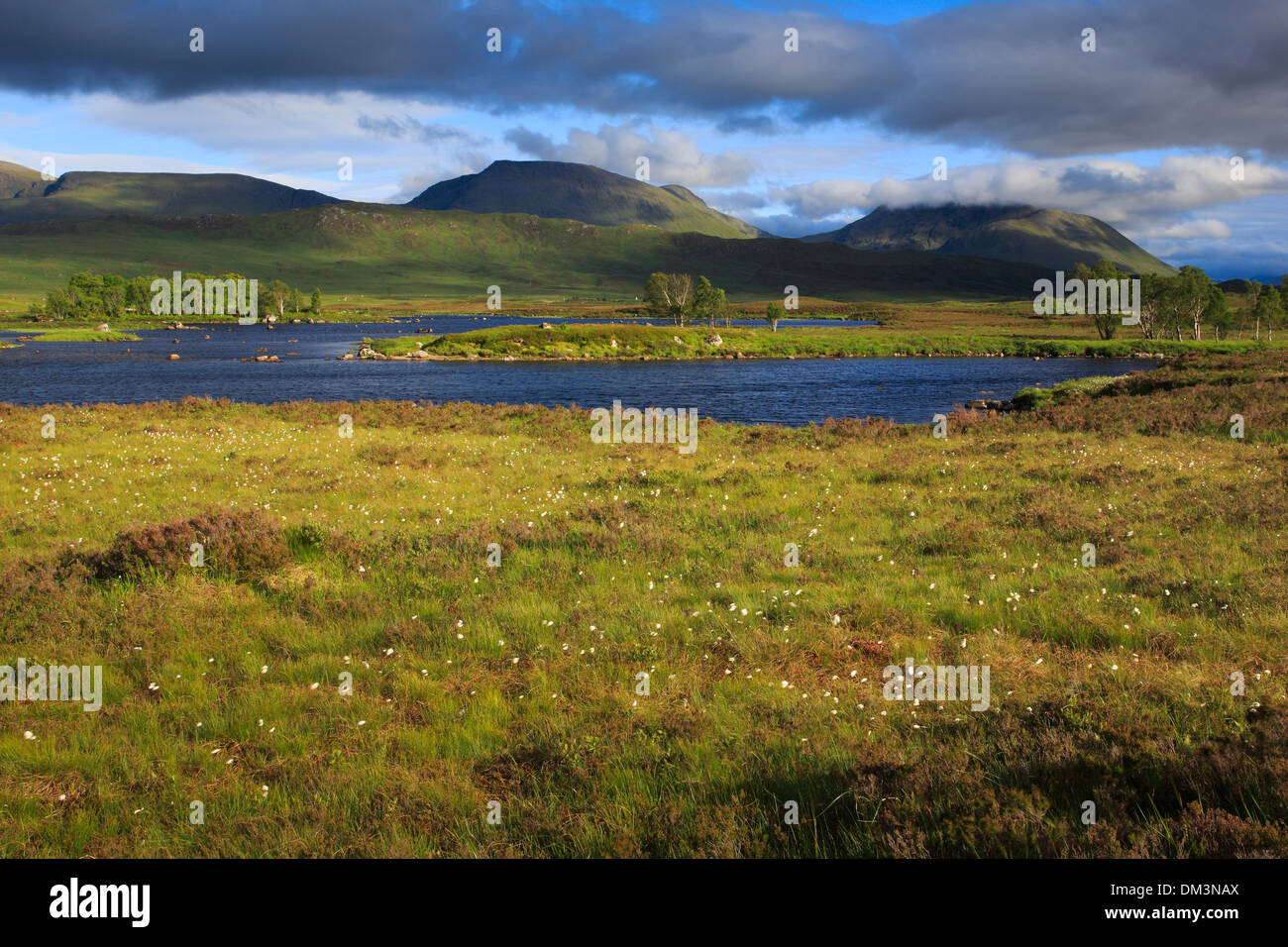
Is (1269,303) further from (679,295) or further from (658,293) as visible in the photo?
(658,293)

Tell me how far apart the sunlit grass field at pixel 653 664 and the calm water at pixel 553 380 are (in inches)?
1379

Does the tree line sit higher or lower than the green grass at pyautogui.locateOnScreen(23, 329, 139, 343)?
higher

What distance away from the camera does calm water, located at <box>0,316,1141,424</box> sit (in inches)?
2425

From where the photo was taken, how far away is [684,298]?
170875 millimetres

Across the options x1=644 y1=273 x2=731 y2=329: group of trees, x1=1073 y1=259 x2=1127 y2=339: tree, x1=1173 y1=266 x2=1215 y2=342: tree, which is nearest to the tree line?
x1=644 y1=273 x2=731 y2=329: group of trees

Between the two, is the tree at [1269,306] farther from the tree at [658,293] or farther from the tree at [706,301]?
the tree at [658,293]

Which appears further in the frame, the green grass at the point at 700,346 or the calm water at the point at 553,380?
the green grass at the point at 700,346

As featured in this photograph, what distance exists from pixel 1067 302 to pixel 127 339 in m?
204

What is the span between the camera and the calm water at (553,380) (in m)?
61.6

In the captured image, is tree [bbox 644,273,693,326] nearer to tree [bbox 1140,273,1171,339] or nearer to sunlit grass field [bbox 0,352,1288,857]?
tree [bbox 1140,273,1171,339]

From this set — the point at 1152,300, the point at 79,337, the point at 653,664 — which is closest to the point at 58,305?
the point at 79,337

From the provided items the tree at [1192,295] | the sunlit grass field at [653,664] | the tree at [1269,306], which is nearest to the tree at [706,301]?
the tree at [1192,295]

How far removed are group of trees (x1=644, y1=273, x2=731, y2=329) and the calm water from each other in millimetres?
51269
